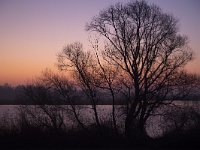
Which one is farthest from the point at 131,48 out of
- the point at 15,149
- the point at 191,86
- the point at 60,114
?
the point at 15,149

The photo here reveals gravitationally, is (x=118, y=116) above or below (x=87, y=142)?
above

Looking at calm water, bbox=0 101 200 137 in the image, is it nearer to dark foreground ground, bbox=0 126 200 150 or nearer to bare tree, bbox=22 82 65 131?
bare tree, bbox=22 82 65 131

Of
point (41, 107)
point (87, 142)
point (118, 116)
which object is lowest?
point (87, 142)

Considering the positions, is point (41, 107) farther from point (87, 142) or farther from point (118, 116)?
point (87, 142)

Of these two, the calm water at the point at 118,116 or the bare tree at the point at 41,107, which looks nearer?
the calm water at the point at 118,116

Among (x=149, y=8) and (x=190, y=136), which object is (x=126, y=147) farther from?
(x=149, y=8)

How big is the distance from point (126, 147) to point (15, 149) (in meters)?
4.83

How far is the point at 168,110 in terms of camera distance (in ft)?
79.9

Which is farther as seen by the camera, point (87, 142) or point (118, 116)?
point (118, 116)

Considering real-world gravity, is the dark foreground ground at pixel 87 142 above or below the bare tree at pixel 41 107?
below

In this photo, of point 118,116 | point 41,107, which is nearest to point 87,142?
point 118,116

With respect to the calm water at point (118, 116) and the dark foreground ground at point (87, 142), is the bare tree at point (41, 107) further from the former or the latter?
the dark foreground ground at point (87, 142)

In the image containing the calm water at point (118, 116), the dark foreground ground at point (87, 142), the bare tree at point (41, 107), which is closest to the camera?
the dark foreground ground at point (87, 142)

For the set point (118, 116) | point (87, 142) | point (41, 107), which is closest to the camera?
point (87, 142)
